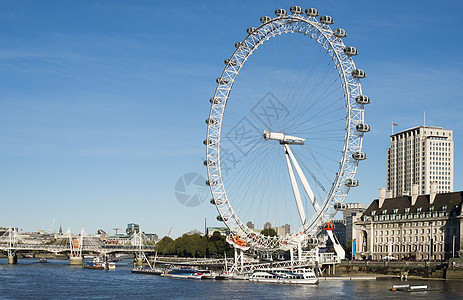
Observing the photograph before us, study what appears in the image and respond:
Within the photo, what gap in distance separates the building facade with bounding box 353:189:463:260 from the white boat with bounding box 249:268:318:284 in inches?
1043

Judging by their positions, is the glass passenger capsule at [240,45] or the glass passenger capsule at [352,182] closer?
the glass passenger capsule at [352,182]

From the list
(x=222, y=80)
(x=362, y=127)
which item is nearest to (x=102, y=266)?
(x=222, y=80)

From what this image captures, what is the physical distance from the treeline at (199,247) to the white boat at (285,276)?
4477 cm

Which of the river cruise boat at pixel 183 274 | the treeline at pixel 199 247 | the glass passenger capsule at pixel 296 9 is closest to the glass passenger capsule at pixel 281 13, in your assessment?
Result: the glass passenger capsule at pixel 296 9

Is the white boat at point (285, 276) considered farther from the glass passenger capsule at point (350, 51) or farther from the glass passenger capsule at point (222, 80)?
the glass passenger capsule at point (350, 51)

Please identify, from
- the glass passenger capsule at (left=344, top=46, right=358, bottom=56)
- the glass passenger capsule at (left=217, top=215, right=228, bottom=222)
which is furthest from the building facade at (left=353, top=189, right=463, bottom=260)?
the glass passenger capsule at (left=344, top=46, right=358, bottom=56)

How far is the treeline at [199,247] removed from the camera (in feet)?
523

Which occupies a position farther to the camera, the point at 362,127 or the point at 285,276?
the point at 285,276

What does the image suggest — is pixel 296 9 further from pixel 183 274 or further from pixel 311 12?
pixel 183 274

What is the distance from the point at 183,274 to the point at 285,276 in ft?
82.8

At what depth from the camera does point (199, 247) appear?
164750 millimetres

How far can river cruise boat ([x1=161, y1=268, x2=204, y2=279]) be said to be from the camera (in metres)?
113

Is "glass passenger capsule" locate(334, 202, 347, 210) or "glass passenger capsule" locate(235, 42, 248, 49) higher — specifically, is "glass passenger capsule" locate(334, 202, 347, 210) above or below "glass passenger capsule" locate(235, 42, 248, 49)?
below

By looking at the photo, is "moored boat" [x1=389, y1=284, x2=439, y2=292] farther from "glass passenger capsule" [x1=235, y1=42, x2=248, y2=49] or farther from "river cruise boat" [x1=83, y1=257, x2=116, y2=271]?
"river cruise boat" [x1=83, y1=257, x2=116, y2=271]
